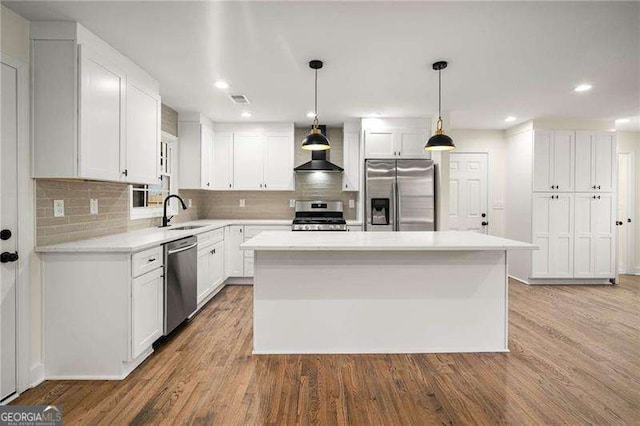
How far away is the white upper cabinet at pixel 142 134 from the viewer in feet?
9.65

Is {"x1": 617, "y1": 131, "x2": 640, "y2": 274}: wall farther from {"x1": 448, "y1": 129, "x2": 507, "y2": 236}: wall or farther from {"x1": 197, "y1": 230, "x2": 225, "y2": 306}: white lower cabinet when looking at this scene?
{"x1": 197, "y1": 230, "x2": 225, "y2": 306}: white lower cabinet

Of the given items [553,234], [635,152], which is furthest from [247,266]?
[635,152]

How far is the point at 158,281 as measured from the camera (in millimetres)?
2811

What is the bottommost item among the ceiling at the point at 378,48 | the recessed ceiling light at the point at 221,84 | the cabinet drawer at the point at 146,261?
the cabinet drawer at the point at 146,261

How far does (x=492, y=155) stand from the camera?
582 centimetres

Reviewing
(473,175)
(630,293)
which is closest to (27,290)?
(473,175)

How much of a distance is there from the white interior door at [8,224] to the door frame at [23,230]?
0.02 metres

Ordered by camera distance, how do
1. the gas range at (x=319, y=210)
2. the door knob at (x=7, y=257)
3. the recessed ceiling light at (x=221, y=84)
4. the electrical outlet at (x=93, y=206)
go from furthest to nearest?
the gas range at (x=319, y=210) → the recessed ceiling light at (x=221, y=84) → the electrical outlet at (x=93, y=206) → the door knob at (x=7, y=257)

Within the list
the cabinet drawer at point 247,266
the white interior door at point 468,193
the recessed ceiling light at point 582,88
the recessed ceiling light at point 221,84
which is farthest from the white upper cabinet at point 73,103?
the white interior door at point 468,193

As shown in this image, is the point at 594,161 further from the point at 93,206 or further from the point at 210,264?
the point at 93,206

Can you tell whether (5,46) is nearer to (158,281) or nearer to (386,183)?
(158,281)

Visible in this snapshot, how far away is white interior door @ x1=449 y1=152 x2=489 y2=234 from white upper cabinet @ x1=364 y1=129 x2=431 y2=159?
4.17ft

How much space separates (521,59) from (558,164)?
2874 millimetres

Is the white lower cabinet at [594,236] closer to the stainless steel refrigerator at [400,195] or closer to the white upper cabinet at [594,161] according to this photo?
the white upper cabinet at [594,161]
